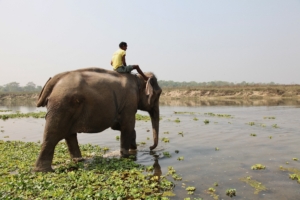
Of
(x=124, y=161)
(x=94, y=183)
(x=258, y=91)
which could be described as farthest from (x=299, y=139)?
(x=258, y=91)

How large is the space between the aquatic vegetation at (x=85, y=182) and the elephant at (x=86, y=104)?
0.82 m

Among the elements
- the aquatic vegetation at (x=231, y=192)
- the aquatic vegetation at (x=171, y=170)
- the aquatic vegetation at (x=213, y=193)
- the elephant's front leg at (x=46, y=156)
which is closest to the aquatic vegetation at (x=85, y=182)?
the elephant's front leg at (x=46, y=156)

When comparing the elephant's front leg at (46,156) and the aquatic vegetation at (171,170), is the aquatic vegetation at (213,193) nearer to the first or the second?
the aquatic vegetation at (171,170)

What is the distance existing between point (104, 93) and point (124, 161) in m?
2.29

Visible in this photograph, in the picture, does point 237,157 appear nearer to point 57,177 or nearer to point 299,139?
point 299,139

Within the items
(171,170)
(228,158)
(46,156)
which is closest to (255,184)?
(171,170)

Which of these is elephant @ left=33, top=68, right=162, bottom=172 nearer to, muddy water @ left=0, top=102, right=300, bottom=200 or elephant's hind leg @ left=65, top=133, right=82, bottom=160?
elephant's hind leg @ left=65, top=133, right=82, bottom=160

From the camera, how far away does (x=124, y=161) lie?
941 cm

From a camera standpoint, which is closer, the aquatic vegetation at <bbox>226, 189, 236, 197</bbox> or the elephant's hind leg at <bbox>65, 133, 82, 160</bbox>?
the aquatic vegetation at <bbox>226, 189, 236, 197</bbox>

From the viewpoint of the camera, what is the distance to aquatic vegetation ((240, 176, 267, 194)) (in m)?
7.00

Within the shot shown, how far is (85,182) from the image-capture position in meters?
7.14

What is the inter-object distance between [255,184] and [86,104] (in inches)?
209

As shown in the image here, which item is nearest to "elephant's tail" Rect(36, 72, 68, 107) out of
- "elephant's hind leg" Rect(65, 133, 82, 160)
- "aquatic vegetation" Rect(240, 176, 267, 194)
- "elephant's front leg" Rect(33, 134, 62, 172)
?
"elephant's front leg" Rect(33, 134, 62, 172)

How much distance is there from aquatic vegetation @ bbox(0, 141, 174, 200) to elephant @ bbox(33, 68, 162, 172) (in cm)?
82
